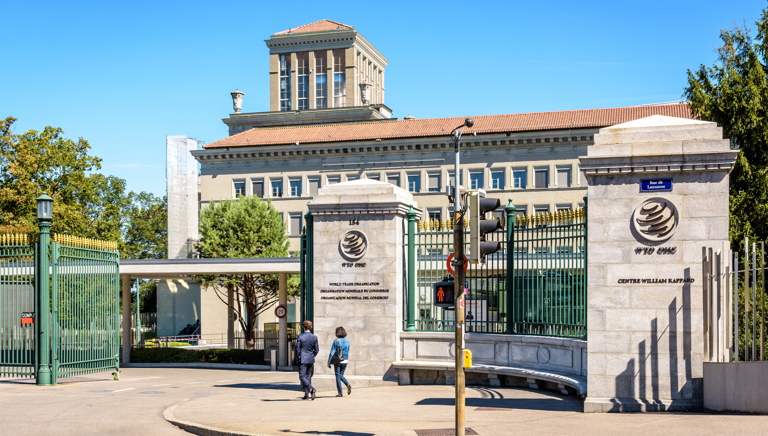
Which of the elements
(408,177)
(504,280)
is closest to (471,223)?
(504,280)

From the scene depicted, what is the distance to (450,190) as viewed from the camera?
3225 centimetres

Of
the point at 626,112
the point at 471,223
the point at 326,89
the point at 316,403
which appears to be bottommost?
the point at 316,403

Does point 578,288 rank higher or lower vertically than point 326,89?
lower

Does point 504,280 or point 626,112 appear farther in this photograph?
point 626,112

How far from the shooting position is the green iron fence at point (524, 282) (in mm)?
14172

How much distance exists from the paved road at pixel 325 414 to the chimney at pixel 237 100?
6404 cm

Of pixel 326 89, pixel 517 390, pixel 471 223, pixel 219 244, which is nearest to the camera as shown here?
pixel 471 223

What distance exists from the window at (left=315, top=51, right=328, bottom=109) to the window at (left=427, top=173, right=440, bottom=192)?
2450cm

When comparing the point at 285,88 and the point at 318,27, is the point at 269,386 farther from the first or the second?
the point at 318,27

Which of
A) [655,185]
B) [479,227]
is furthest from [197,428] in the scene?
[655,185]

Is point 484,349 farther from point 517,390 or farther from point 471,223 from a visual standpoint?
point 471,223

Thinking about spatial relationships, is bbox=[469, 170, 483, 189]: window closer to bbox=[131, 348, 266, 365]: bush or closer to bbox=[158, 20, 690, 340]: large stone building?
bbox=[158, 20, 690, 340]: large stone building

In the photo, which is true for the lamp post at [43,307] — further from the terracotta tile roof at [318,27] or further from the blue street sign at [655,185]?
the terracotta tile roof at [318,27]

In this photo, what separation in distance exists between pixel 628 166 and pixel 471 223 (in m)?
3.51
